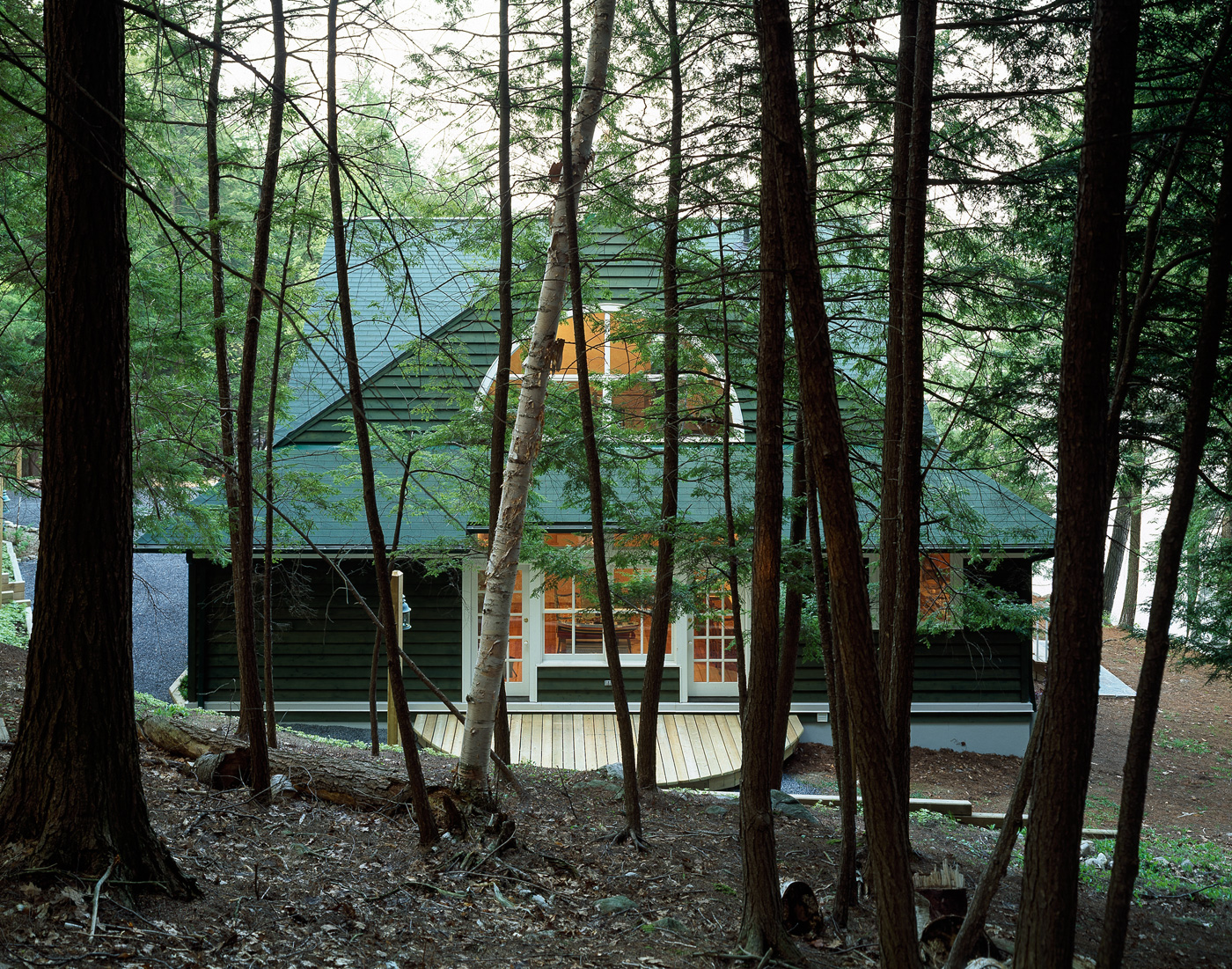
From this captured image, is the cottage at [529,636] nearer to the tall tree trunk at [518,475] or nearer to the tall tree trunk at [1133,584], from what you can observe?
the tall tree trunk at [518,475]

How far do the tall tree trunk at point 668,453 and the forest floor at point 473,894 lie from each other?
666mm

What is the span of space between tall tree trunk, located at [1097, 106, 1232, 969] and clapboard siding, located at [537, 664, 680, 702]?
7.54m

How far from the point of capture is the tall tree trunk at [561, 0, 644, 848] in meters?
5.30

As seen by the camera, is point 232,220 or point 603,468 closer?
point 232,220

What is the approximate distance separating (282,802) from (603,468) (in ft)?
12.3

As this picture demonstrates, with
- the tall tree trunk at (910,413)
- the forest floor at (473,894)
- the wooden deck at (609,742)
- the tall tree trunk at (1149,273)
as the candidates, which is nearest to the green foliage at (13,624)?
the forest floor at (473,894)

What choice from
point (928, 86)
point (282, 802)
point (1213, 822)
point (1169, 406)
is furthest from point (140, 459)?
point (1213, 822)

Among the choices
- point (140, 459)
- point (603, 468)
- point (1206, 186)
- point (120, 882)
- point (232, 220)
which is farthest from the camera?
point (603, 468)

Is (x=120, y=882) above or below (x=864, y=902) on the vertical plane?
above

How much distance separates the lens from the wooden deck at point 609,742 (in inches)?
383

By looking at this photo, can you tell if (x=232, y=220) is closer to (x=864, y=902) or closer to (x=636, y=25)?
(x=636, y=25)

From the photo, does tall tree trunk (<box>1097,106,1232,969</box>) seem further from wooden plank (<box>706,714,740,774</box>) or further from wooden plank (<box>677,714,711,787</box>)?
wooden plank (<box>706,714,740,774</box>)

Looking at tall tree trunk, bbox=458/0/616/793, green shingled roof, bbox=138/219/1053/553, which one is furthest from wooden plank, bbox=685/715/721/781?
tall tree trunk, bbox=458/0/616/793

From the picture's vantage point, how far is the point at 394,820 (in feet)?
18.6
